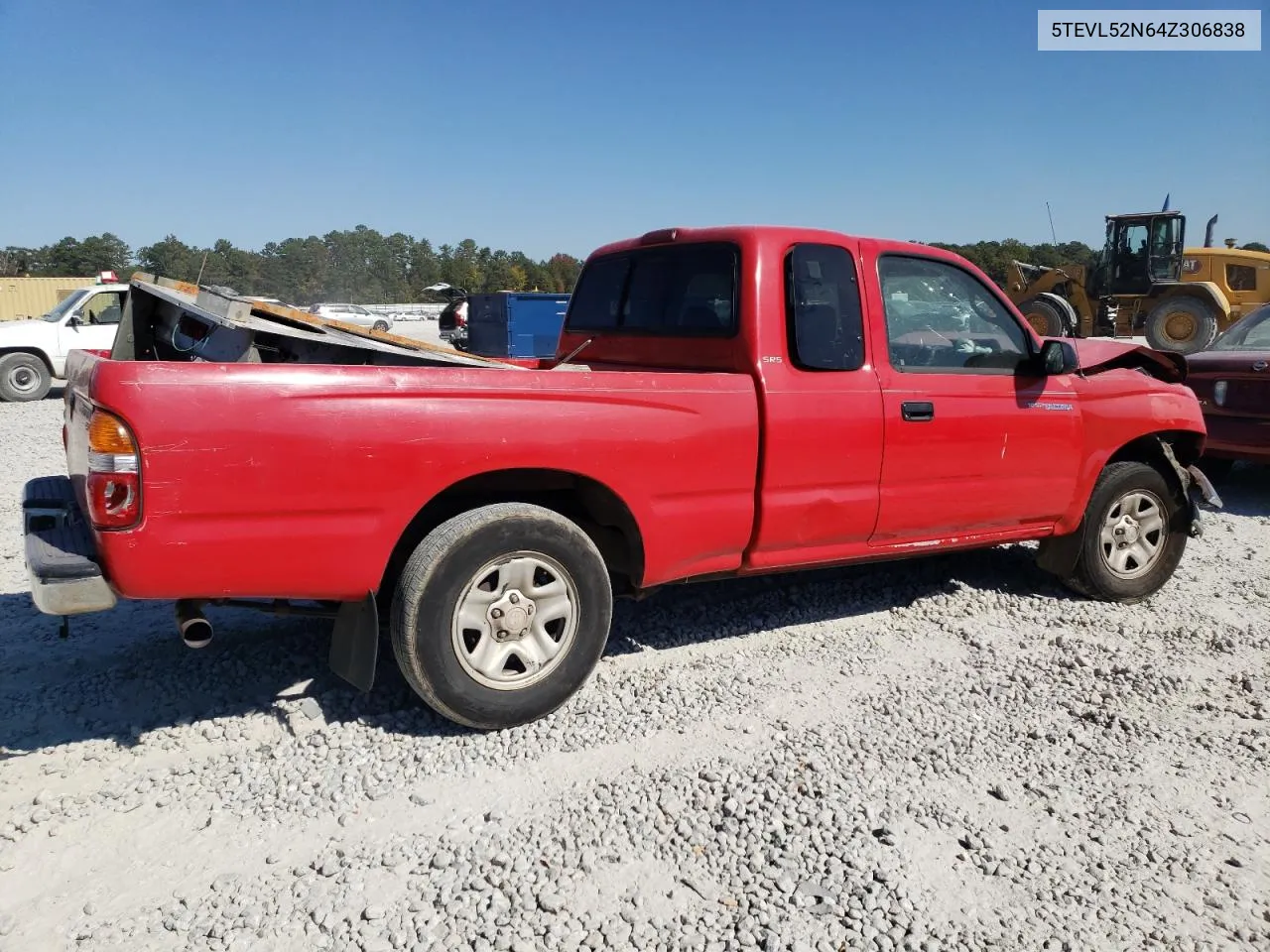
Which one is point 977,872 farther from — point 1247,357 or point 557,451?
point 1247,357

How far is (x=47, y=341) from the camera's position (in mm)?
14250

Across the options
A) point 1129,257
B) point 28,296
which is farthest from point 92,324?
point 28,296

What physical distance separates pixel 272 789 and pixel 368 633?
596 mm

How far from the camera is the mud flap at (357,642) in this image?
11.1ft

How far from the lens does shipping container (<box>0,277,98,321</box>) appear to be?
3164 cm

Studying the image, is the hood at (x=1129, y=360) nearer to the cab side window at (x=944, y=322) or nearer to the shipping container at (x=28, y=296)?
the cab side window at (x=944, y=322)

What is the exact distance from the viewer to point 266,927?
8.32 ft

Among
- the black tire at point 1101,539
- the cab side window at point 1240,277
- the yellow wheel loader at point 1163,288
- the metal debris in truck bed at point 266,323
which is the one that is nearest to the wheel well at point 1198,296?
the yellow wheel loader at point 1163,288

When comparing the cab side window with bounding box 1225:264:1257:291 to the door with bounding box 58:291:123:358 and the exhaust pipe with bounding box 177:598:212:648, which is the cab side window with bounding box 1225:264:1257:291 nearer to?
the door with bounding box 58:291:123:358

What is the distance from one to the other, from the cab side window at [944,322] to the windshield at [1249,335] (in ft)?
16.5

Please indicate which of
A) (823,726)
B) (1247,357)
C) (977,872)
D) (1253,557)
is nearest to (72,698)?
(823,726)

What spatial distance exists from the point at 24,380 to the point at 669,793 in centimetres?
1468

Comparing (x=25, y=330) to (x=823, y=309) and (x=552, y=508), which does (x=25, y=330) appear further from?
(x=823, y=309)

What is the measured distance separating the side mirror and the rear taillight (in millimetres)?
4051
